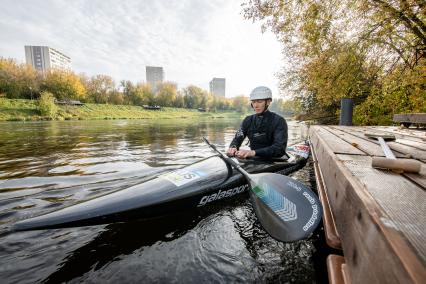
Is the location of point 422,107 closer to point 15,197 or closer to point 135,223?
point 135,223

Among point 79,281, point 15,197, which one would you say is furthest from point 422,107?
point 15,197

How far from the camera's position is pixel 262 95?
4930 mm

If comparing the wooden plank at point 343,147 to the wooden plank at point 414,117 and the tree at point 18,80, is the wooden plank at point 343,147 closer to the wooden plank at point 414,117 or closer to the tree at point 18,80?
the wooden plank at point 414,117

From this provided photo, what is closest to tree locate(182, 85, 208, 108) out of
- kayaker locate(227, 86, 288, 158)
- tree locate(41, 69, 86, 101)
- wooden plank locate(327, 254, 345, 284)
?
tree locate(41, 69, 86, 101)

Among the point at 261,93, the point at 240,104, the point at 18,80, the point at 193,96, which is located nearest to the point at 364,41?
the point at 261,93

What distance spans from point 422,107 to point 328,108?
11396 mm

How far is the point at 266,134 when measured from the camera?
497 centimetres

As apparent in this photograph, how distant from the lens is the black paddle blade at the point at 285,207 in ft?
7.62

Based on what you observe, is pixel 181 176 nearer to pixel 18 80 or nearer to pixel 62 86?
pixel 62 86

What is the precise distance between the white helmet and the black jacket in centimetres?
37

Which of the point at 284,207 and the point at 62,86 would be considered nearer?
the point at 284,207

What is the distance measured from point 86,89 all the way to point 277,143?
7183cm

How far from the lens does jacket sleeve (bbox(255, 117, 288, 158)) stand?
456cm

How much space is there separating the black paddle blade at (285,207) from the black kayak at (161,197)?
0.70m
